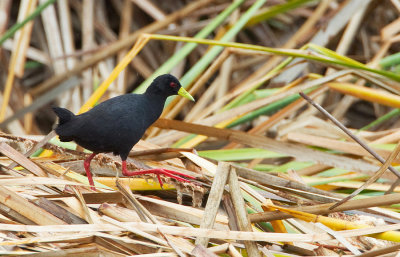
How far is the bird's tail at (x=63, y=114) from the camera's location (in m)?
2.27

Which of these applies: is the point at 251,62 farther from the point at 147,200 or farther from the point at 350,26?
the point at 147,200

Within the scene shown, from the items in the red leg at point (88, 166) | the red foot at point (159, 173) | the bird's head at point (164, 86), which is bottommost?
the red leg at point (88, 166)

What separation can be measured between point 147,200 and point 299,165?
3.75ft

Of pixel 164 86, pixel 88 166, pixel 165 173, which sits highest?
pixel 164 86

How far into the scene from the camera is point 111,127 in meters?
2.32

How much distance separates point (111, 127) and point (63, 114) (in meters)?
0.17

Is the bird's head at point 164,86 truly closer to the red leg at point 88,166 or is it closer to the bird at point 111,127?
the bird at point 111,127

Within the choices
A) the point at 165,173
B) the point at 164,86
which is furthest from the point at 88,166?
the point at 164,86

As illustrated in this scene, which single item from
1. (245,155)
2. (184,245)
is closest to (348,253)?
(184,245)

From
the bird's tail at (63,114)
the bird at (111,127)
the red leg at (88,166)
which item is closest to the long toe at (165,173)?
the bird at (111,127)

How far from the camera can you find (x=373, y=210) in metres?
2.27

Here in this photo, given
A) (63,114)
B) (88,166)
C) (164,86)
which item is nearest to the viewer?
(63,114)

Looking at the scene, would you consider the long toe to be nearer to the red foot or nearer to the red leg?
the red foot

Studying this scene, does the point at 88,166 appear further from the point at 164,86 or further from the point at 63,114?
the point at 164,86
